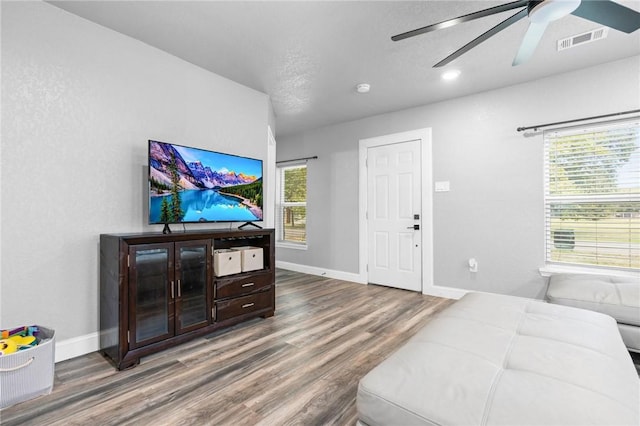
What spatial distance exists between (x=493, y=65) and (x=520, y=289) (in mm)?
2352

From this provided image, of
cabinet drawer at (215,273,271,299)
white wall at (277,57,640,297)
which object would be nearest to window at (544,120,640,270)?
white wall at (277,57,640,297)

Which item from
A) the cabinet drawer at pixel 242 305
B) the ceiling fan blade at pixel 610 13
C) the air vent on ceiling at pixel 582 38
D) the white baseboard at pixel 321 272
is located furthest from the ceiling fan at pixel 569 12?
the white baseboard at pixel 321 272

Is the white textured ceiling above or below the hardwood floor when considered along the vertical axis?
above

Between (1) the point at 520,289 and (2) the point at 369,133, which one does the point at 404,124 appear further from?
(1) the point at 520,289

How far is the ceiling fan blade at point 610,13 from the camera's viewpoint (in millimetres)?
1413

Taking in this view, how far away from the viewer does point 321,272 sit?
4840 millimetres

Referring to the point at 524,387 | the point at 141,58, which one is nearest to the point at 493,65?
the point at 524,387

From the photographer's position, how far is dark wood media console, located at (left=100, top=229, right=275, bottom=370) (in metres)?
1.95

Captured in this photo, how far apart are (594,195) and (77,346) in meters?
4.71

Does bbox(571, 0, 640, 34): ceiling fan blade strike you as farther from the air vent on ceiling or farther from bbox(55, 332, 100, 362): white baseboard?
bbox(55, 332, 100, 362): white baseboard

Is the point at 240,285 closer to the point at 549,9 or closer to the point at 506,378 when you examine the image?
the point at 506,378

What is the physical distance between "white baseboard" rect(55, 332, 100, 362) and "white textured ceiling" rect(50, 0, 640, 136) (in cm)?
239

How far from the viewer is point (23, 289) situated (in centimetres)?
193

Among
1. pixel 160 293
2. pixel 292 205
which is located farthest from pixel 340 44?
pixel 292 205
